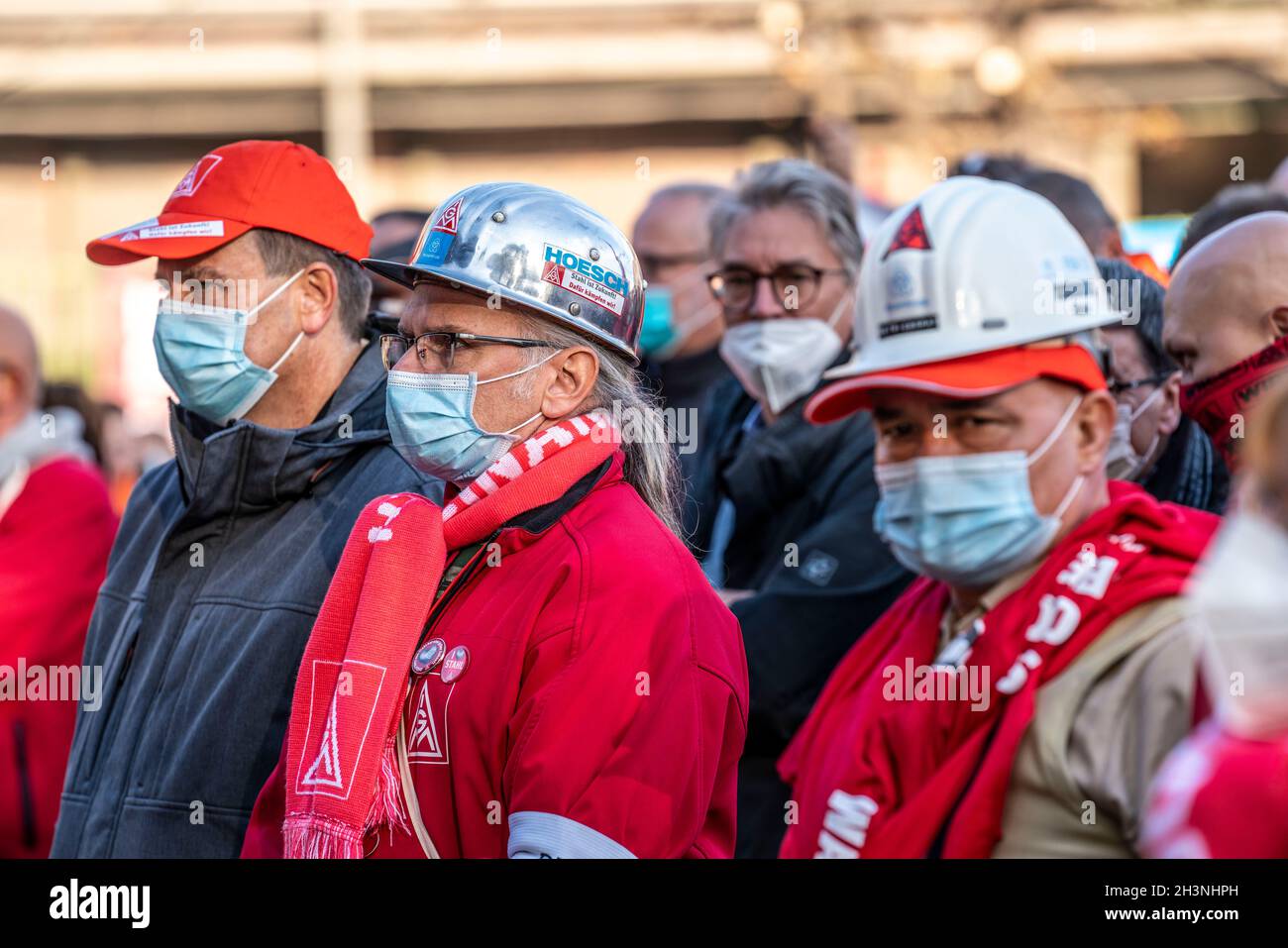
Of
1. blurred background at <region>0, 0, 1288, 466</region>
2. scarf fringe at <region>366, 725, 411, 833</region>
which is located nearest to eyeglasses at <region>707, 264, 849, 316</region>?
scarf fringe at <region>366, 725, 411, 833</region>

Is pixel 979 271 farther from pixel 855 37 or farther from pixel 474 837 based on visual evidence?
pixel 855 37

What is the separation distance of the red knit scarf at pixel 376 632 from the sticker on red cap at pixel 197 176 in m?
1.16

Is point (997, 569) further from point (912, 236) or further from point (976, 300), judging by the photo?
point (912, 236)

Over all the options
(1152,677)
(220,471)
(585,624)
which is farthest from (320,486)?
(1152,677)

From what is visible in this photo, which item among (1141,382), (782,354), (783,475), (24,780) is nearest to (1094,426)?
(1141,382)

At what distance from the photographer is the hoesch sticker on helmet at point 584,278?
3076mm

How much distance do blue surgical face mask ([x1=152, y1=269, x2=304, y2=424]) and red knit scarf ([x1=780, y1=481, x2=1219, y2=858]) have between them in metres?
1.68

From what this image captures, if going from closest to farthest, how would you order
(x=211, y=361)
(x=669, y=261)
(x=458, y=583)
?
(x=458, y=583) < (x=211, y=361) < (x=669, y=261)

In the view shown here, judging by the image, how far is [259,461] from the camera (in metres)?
3.64

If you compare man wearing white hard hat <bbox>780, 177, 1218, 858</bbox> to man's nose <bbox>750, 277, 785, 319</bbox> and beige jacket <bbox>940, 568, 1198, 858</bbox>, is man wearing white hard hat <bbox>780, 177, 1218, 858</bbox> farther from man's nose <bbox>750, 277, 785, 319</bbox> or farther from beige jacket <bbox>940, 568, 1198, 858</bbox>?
man's nose <bbox>750, 277, 785, 319</bbox>

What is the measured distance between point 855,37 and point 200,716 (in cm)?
1424

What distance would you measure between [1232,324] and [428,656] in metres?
1.85
